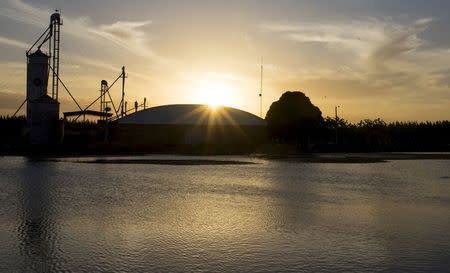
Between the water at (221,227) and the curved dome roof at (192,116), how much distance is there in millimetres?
43331

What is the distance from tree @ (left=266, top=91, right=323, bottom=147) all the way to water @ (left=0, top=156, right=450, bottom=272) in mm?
45448

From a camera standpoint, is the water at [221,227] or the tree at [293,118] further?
the tree at [293,118]

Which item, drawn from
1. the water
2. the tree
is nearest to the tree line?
the tree

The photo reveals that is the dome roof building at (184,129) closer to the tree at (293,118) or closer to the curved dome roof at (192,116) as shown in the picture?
the curved dome roof at (192,116)

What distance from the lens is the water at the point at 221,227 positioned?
8.56 meters

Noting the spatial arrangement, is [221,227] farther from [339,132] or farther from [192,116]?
[339,132]

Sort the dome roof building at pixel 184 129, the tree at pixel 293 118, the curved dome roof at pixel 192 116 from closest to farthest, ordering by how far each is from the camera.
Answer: the dome roof building at pixel 184 129 < the curved dome roof at pixel 192 116 < the tree at pixel 293 118

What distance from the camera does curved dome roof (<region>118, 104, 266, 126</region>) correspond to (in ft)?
211

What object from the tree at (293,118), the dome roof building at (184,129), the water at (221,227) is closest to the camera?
the water at (221,227)

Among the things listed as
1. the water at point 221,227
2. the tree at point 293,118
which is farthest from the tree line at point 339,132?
the water at point 221,227

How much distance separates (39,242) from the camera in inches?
390

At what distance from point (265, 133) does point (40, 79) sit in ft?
101

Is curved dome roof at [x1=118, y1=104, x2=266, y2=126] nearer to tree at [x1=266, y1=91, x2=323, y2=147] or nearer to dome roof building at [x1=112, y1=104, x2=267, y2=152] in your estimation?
dome roof building at [x1=112, y1=104, x2=267, y2=152]

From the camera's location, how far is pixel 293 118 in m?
68.5
